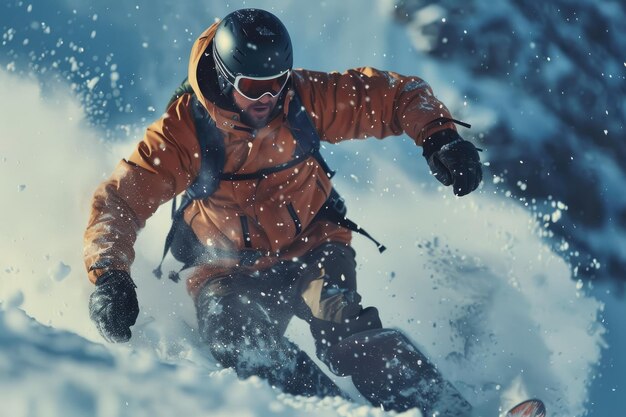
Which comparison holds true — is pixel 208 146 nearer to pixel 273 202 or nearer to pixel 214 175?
pixel 214 175

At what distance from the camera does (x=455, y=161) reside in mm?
2932

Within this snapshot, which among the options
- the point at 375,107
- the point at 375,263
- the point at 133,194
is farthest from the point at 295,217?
the point at 375,263

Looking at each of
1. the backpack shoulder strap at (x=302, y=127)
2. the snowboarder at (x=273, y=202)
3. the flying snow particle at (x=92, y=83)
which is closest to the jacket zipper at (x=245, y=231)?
the snowboarder at (x=273, y=202)

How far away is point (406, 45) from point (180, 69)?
2.45m

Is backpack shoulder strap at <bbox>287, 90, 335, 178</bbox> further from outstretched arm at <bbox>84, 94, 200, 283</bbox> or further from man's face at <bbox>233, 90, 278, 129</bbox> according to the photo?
outstretched arm at <bbox>84, 94, 200, 283</bbox>

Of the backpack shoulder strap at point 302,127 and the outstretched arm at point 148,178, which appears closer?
the outstretched arm at point 148,178

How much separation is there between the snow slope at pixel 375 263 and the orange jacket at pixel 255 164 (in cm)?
58

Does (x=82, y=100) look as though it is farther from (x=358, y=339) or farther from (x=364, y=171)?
(x=358, y=339)

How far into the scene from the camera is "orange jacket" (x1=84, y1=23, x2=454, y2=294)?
296 centimetres

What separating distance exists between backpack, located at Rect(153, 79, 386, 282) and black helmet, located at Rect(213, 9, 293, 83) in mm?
241

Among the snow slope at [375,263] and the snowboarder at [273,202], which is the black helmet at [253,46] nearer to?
the snowboarder at [273,202]

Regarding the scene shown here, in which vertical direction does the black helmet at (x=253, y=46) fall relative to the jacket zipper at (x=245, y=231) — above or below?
above

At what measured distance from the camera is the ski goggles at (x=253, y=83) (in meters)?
2.91

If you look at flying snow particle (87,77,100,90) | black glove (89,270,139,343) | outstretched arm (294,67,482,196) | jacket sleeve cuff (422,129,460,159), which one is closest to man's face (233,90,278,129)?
outstretched arm (294,67,482,196)
